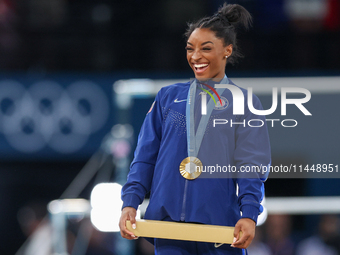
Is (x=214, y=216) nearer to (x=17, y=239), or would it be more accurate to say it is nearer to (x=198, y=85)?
(x=198, y=85)

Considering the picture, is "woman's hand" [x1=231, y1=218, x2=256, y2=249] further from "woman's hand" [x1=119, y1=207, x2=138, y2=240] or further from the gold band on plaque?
"woman's hand" [x1=119, y1=207, x2=138, y2=240]

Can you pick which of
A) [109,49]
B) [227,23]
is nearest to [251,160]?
[227,23]

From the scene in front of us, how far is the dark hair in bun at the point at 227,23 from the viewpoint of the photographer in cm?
174

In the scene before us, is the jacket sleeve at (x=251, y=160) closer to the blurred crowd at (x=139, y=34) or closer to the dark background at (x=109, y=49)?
the dark background at (x=109, y=49)

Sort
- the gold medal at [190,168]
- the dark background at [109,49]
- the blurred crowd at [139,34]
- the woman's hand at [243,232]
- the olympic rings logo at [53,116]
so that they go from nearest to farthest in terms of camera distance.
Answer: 1. the woman's hand at [243,232]
2. the gold medal at [190,168]
3. the olympic rings logo at [53,116]
4. the dark background at [109,49]
5. the blurred crowd at [139,34]

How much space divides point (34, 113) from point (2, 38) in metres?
1.55

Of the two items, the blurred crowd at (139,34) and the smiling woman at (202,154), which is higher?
the blurred crowd at (139,34)

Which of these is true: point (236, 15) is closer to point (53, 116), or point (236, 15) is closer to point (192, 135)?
point (192, 135)

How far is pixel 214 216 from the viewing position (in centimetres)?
158

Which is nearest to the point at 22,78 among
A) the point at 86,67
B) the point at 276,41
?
the point at 86,67

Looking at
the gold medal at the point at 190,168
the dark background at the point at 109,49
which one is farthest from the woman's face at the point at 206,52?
the dark background at the point at 109,49

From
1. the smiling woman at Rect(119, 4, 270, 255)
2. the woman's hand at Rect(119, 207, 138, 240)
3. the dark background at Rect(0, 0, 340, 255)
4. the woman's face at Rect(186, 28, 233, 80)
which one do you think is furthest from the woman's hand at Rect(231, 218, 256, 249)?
the dark background at Rect(0, 0, 340, 255)

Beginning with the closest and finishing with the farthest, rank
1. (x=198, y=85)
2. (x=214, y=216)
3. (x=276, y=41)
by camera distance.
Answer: (x=214, y=216)
(x=198, y=85)
(x=276, y=41)

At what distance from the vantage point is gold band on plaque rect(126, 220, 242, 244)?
59.8 inches
